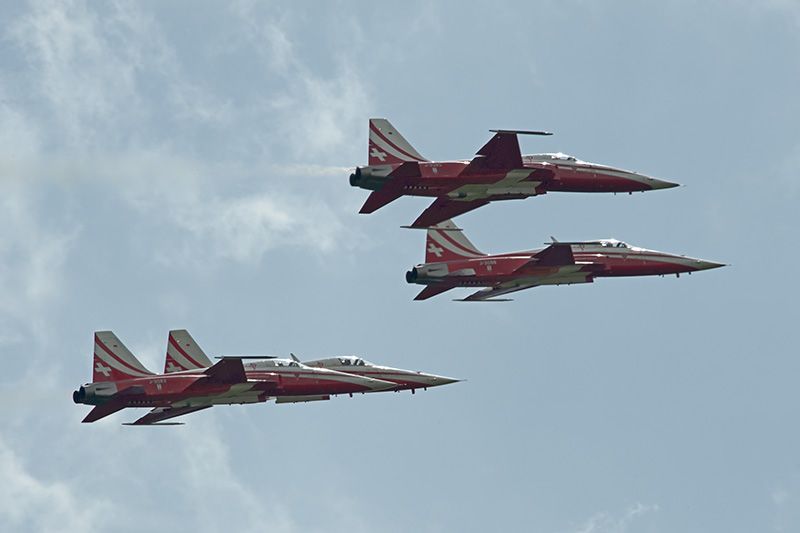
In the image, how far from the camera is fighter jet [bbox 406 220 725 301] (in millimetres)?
94938

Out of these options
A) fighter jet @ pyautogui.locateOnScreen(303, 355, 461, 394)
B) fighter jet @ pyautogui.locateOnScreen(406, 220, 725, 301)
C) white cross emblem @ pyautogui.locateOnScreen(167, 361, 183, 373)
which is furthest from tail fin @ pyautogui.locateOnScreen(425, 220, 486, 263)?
white cross emblem @ pyautogui.locateOnScreen(167, 361, 183, 373)

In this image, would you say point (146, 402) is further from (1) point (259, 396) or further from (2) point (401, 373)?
(2) point (401, 373)

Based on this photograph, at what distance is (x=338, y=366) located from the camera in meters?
95.6

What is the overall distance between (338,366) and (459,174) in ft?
52.3

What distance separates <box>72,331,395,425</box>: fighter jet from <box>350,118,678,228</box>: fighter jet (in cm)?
1131

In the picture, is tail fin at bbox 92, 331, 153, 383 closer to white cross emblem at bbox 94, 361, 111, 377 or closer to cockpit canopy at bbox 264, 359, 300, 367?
white cross emblem at bbox 94, 361, 111, 377

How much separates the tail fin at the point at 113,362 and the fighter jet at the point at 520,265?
57.1ft

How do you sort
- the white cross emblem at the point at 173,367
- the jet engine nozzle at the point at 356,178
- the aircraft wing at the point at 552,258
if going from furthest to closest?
the aircraft wing at the point at 552,258, the white cross emblem at the point at 173,367, the jet engine nozzle at the point at 356,178

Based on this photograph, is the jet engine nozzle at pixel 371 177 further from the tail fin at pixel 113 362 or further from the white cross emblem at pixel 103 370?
the white cross emblem at pixel 103 370

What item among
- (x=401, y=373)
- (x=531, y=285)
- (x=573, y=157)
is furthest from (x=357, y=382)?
(x=573, y=157)

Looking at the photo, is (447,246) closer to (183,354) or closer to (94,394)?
(183,354)

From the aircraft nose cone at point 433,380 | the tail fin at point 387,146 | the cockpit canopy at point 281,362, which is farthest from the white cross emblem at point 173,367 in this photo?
the tail fin at point 387,146

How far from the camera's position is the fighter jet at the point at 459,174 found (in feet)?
280

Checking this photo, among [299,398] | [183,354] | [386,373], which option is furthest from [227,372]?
[386,373]
